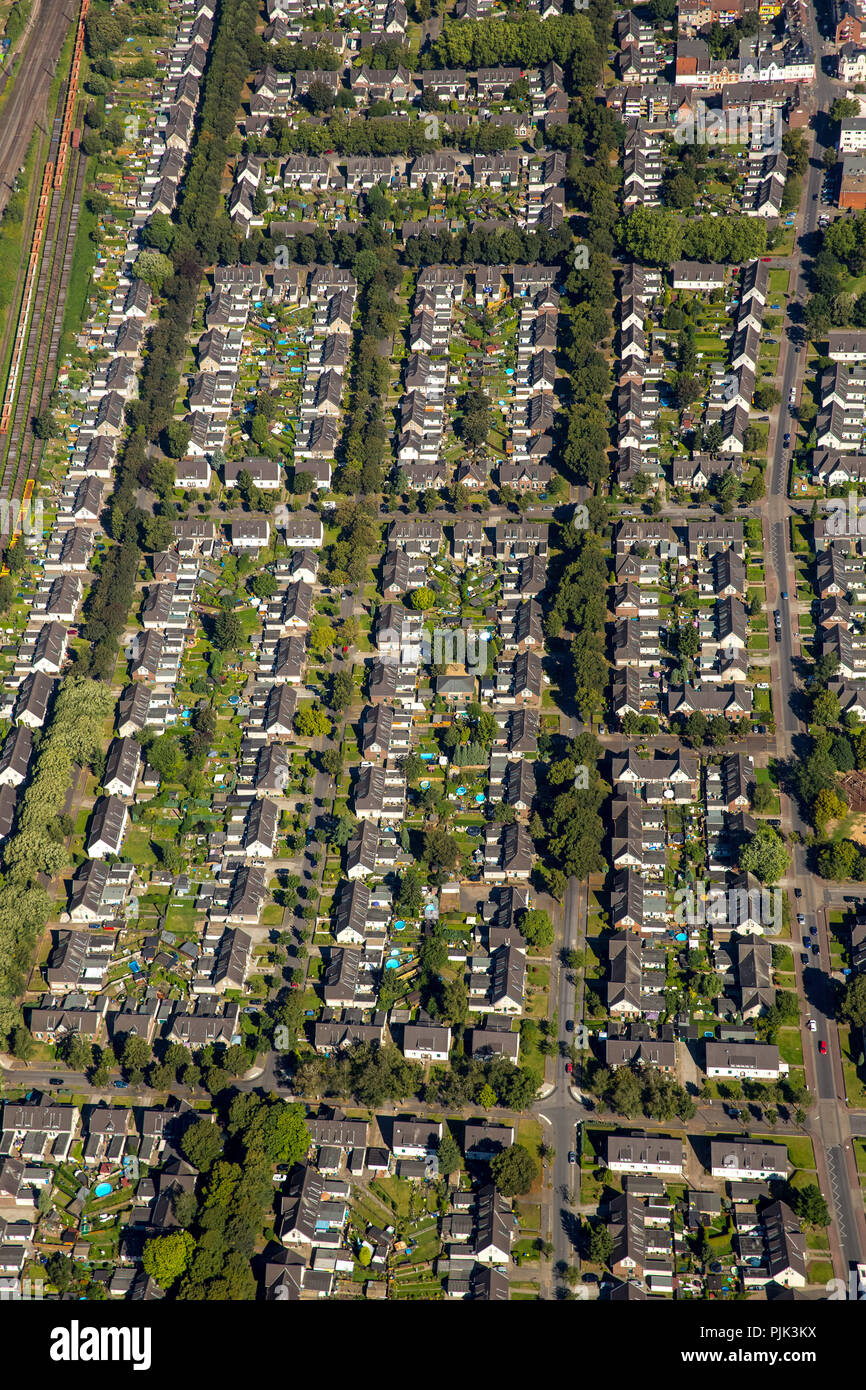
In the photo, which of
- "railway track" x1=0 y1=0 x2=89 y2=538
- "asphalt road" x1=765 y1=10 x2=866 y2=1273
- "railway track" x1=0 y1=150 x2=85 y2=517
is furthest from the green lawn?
"railway track" x1=0 y1=150 x2=85 y2=517

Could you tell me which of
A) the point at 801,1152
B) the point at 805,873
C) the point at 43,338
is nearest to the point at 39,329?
the point at 43,338

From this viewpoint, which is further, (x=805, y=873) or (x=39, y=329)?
(x=39, y=329)

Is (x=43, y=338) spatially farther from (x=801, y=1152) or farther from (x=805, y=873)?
(x=801, y=1152)

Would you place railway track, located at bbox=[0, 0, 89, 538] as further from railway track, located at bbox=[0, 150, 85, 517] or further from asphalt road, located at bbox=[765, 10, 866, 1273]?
asphalt road, located at bbox=[765, 10, 866, 1273]

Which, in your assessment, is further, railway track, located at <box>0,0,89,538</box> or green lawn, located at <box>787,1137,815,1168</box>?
railway track, located at <box>0,0,89,538</box>

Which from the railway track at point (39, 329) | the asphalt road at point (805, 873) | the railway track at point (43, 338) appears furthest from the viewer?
the railway track at point (43, 338)

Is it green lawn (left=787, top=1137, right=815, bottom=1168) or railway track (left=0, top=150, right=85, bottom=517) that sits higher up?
railway track (left=0, top=150, right=85, bottom=517)

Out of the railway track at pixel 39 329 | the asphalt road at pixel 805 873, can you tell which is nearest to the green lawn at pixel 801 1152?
the asphalt road at pixel 805 873

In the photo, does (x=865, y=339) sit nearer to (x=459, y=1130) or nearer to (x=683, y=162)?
(x=683, y=162)

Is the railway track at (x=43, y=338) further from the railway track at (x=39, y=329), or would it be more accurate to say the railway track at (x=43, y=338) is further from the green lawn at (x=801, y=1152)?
the green lawn at (x=801, y=1152)

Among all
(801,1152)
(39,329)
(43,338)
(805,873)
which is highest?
(39,329)

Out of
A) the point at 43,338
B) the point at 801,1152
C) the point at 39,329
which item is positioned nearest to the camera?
the point at 801,1152
